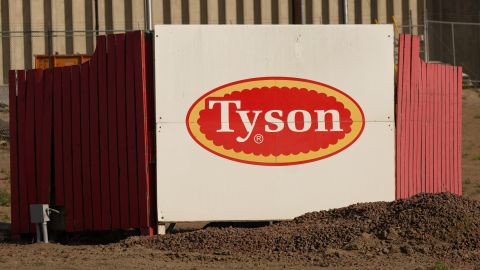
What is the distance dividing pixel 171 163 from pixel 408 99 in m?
2.83

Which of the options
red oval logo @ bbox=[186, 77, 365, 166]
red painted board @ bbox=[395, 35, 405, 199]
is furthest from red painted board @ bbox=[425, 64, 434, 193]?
red oval logo @ bbox=[186, 77, 365, 166]

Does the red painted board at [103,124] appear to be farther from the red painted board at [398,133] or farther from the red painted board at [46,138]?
the red painted board at [398,133]

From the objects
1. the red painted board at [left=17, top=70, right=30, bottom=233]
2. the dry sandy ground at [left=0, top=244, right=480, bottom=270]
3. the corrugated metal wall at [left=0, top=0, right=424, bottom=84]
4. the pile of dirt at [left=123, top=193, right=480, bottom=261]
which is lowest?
the dry sandy ground at [left=0, top=244, right=480, bottom=270]

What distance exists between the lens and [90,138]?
1262 centimetres

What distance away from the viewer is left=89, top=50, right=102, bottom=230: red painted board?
12555 millimetres

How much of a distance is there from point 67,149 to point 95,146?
40 centimetres

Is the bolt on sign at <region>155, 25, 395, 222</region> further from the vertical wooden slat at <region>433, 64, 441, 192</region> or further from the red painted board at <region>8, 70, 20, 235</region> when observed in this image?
the red painted board at <region>8, 70, 20, 235</region>

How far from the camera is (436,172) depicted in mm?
13500

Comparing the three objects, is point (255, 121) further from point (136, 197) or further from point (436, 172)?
point (436, 172)

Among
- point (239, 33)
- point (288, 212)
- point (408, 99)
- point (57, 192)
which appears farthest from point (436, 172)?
point (57, 192)

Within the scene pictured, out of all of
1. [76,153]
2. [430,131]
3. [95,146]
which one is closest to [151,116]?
[95,146]

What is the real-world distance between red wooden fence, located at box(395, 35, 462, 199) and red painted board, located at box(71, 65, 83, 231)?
3585 mm

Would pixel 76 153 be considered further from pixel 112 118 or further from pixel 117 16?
pixel 117 16

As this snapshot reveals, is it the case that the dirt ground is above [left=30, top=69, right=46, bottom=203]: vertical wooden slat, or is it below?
below
